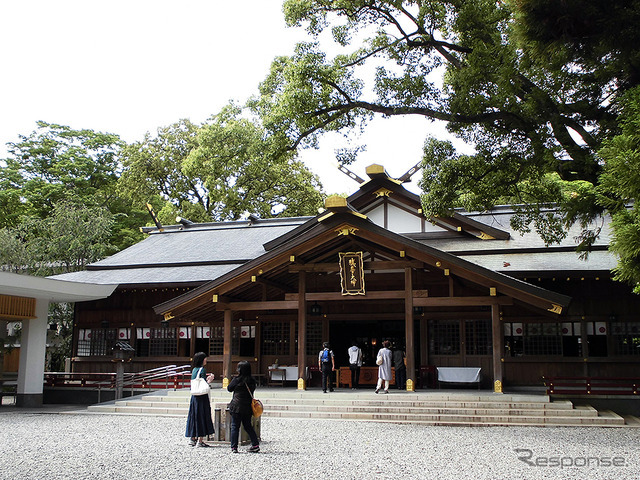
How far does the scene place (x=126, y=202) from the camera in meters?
37.1

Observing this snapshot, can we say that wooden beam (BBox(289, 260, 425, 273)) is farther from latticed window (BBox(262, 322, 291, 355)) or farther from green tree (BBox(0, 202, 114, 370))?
green tree (BBox(0, 202, 114, 370))

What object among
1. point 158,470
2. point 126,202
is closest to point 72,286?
point 158,470

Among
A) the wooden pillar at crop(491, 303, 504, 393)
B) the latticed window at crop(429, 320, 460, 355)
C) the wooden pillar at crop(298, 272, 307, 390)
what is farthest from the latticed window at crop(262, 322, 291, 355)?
the wooden pillar at crop(491, 303, 504, 393)

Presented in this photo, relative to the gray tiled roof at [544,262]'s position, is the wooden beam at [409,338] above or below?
below

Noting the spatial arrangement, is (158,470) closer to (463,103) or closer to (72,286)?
(463,103)

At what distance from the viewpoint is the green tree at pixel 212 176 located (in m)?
30.9

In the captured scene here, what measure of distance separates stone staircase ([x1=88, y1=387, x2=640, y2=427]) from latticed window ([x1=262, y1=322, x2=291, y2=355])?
3838 mm

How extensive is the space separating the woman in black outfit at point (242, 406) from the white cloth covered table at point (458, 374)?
332 inches

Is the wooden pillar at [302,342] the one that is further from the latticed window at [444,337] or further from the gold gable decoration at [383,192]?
the gold gable decoration at [383,192]

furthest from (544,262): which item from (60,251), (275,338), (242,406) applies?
(60,251)

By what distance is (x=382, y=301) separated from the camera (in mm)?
18141

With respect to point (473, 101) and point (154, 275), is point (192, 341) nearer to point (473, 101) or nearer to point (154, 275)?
point (154, 275)

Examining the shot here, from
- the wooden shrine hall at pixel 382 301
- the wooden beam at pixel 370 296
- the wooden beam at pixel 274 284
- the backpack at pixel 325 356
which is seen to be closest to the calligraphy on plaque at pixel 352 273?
the wooden shrine hall at pixel 382 301

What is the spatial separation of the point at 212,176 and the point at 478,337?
1805cm
